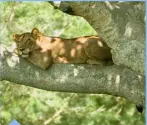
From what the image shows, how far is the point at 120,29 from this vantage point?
568 centimetres

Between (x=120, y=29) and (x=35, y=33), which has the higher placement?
(x=120, y=29)

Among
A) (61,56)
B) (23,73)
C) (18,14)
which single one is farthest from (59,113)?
(23,73)

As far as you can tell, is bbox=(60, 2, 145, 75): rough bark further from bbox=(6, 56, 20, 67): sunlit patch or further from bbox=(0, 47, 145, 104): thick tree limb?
bbox=(6, 56, 20, 67): sunlit patch

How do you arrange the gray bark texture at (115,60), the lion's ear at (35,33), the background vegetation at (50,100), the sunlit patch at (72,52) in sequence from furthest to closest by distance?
the background vegetation at (50,100) < the lion's ear at (35,33) < the sunlit patch at (72,52) < the gray bark texture at (115,60)

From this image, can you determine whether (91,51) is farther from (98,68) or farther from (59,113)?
(59,113)

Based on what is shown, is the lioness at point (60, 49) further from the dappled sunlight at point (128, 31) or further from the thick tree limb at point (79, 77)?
the dappled sunlight at point (128, 31)

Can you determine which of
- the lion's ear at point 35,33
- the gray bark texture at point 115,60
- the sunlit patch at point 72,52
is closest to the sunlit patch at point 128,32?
the gray bark texture at point 115,60

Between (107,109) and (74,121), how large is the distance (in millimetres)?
822

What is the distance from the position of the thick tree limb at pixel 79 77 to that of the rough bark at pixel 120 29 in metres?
0.16

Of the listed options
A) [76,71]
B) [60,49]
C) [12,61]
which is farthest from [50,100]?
[76,71]

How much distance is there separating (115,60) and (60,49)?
1372 mm

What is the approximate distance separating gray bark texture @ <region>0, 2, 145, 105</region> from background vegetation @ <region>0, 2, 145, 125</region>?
5122 mm

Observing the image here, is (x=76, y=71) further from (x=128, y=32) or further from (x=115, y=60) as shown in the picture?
(x=128, y=32)

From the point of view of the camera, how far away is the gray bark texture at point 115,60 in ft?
18.6
